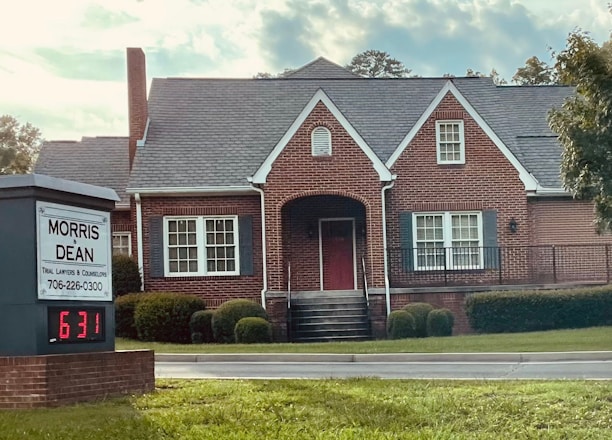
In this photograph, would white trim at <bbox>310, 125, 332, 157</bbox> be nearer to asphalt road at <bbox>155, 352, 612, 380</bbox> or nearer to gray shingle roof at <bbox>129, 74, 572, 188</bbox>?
gray shingle roof at <bbox>129, 74, 572, 188</bbox>

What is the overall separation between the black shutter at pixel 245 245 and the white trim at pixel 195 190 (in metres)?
0.87

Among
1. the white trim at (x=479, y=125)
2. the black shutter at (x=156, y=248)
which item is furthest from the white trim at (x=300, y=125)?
the black shutter at (x=156, y=248)

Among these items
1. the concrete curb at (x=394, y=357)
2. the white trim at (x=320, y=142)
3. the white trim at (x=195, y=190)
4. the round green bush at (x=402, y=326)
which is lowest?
the concrete curb at (x=394, y=357)

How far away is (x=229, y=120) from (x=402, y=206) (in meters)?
6.55

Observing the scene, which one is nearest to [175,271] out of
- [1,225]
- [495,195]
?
[495,195]

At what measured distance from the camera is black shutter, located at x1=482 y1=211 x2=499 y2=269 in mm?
28531

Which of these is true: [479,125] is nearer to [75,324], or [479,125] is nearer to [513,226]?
[513,226]

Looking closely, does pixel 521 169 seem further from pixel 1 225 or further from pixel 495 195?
pixel 1 225

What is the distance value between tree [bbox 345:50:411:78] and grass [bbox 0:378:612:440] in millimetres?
67514

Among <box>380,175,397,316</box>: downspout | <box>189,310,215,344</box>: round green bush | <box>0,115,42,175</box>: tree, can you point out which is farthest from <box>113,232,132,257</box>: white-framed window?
<box>0,115,42,175</box>: tree

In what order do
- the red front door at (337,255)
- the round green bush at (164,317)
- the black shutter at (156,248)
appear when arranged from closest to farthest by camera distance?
the round green bush at (164,317) < the black shutter at (156,248) < the red front door at (337,255)

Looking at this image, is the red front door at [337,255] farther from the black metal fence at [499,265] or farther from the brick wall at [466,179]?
the brick wall at [466,179]

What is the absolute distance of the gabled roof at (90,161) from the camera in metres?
32.6

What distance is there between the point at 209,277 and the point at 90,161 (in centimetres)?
800
